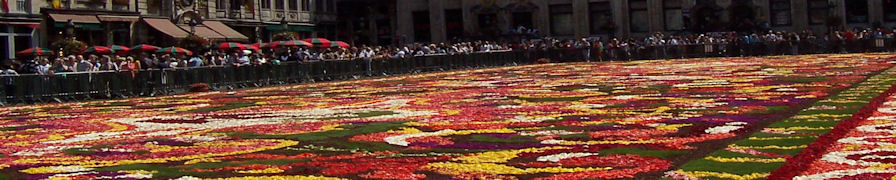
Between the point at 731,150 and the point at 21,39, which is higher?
the point at 21,39

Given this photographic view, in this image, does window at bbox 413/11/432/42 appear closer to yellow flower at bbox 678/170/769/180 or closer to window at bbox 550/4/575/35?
window at bbox 550/4/575/35

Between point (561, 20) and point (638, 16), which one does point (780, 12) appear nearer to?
point (638, 16)

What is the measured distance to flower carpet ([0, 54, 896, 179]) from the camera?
8.89 meters

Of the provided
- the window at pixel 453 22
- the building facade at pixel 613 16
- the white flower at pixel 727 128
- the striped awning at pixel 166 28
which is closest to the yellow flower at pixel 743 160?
the white flower at pixel 727 128

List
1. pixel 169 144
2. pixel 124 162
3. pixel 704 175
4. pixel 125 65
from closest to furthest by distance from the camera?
pixel 704 175 → pixel 124 162 → pixel 169 144 → pixel 125 65

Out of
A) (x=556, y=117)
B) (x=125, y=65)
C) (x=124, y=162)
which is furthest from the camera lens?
(x=125, y=65)

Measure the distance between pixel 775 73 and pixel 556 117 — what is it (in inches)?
496

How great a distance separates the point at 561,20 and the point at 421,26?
28.4 ft

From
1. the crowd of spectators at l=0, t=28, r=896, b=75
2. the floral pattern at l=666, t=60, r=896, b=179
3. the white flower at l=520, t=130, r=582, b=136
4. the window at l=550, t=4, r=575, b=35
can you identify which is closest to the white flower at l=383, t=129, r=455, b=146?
the white flower at l=520, t=130, r=582, b=136

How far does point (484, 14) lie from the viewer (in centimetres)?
6600

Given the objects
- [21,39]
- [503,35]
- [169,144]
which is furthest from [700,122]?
[503,35]

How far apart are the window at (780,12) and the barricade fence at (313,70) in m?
15.6

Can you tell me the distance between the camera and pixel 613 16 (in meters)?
63.2

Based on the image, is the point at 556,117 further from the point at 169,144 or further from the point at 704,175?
the point at 704,175
